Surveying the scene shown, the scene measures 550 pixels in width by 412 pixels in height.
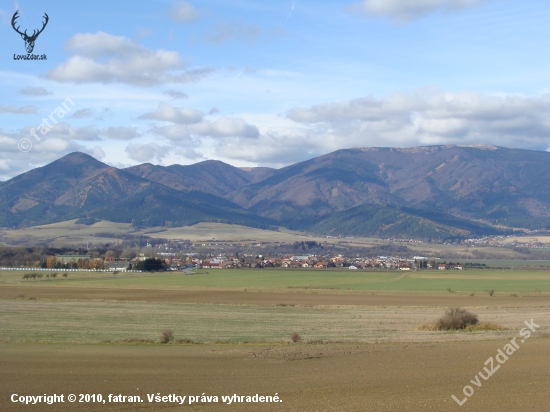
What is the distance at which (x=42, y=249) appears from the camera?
147625mm

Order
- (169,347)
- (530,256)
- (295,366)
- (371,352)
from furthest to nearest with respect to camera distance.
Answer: (530,256) → (169,347) → (371,352) → (295,366)

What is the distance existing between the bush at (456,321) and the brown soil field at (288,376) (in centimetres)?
946

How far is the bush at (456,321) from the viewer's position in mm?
34281

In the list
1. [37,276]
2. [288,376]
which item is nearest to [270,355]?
[288,376]

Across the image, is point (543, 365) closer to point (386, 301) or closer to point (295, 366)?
point (295, 366)

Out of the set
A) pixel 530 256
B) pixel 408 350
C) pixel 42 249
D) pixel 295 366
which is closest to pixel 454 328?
pixel 408 350

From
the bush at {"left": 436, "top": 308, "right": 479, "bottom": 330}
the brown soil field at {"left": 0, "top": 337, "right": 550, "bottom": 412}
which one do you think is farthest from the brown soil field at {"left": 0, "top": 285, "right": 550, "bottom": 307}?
the brown soil field at {"left": 0, "top": 337, "right": 550, "bottom": 412}

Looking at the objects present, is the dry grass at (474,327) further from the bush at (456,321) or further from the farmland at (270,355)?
the farmland at (270,355)

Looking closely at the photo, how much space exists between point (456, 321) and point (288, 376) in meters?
18.7

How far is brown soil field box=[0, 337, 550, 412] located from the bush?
9459 mm

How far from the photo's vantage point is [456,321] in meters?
34.3

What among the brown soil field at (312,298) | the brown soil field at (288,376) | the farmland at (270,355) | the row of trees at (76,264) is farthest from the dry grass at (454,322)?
the row of trees at (76,264)

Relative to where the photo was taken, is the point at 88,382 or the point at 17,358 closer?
the point at 88,382

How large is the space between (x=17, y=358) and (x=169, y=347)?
245 inches
